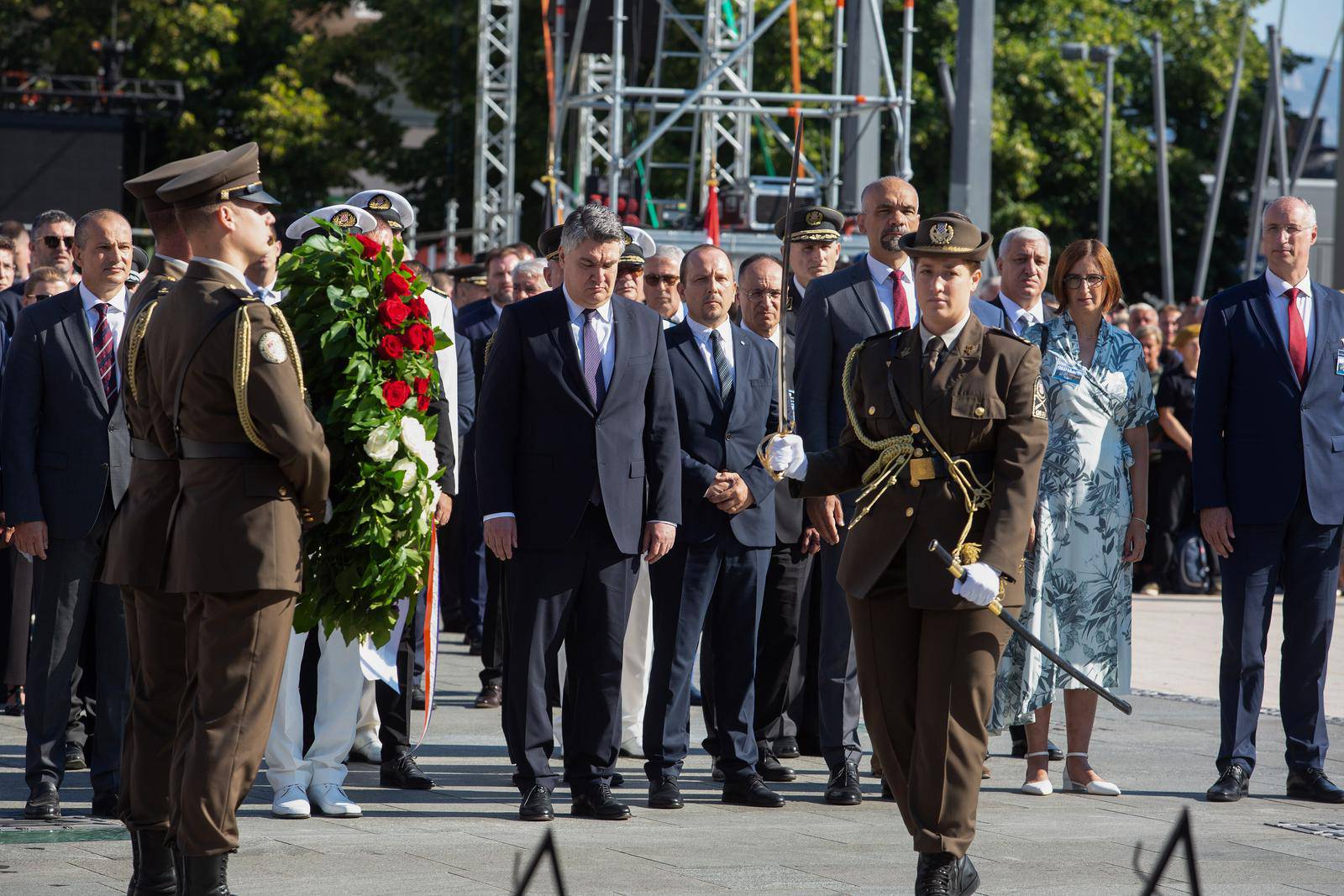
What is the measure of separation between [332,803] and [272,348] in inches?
94.9

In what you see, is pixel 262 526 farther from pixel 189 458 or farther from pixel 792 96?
pixel 792 96

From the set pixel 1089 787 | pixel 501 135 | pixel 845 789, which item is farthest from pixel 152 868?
pixel 501 135

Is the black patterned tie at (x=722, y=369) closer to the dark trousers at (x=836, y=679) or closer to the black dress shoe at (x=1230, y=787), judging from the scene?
the dark trousers at (x=836, y=679)

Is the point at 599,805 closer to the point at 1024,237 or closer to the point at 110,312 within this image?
the point at 110,312

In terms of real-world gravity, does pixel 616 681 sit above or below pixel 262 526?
below

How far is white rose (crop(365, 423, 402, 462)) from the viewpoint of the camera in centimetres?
638

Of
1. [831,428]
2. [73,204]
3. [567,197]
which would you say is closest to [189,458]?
[831,428]

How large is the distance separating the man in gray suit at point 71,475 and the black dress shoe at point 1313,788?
475cm

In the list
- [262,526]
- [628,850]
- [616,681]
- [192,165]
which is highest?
[192,165]

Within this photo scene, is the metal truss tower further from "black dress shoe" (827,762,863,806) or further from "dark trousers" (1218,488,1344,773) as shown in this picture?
"black dress shoe" (827,762,863,806)

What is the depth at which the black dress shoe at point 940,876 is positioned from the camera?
562 cm

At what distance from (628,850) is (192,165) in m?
2.75

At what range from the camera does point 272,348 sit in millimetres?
5395

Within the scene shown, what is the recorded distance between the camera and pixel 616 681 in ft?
23.9
